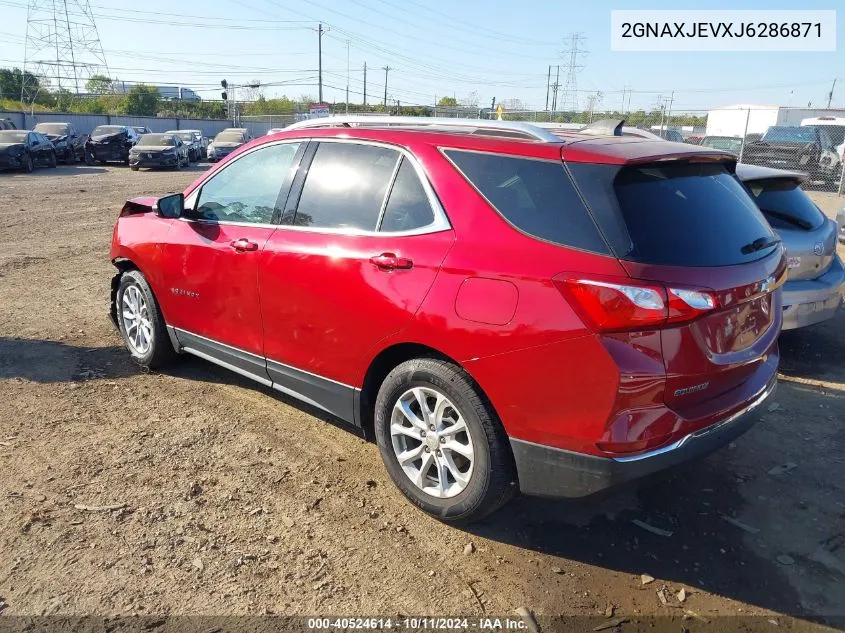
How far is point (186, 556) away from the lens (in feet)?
9.46

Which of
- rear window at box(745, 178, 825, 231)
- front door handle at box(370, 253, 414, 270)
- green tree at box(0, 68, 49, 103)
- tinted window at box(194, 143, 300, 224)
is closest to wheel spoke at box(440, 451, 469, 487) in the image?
front door handle at box(370, 253, 414, 270)

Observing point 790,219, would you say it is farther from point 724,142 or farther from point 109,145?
point 109,145

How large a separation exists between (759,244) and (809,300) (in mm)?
2552

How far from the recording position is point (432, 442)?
123 inches

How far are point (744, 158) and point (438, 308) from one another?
1859 cm

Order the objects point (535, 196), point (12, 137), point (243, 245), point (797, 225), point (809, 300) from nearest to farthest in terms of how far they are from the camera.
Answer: point (535, 196) < point (243, 245) < point (809, 300) < point (797, 225) < point (12, 137)

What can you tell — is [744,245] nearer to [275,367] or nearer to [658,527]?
[658,527]

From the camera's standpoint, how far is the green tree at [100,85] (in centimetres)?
6180

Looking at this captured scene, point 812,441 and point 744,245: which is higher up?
point 744,245

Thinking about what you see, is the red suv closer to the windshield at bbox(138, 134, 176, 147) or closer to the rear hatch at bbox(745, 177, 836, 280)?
Answer: the rear hatch at bbox(745, 177, 836, 280)

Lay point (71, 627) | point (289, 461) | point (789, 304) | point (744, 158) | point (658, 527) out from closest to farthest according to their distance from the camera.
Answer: point (71, 627)
point (658, 527)
point (289, 461)
point (789, 304)
point (744, 158)

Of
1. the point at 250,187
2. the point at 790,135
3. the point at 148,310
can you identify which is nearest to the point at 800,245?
the point at 250,187

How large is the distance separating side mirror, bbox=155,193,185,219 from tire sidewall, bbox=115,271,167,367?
0.62 metres

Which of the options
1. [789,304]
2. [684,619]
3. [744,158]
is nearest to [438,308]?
[684,619]
